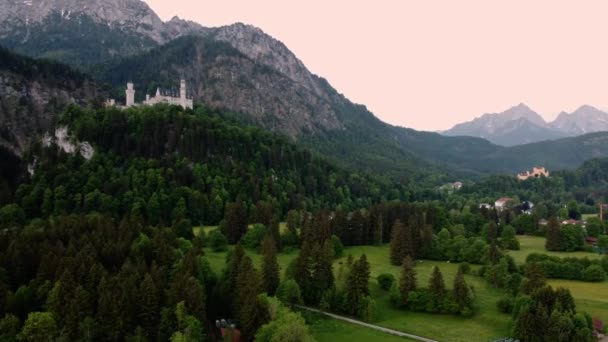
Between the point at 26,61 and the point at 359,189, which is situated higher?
the point at 26,61

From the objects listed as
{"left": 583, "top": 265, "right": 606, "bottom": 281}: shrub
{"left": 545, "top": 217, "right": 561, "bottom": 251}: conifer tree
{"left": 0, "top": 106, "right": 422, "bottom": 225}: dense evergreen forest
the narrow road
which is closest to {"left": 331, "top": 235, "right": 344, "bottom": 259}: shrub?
the narrow road

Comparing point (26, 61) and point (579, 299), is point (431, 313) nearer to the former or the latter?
point (579, 299)

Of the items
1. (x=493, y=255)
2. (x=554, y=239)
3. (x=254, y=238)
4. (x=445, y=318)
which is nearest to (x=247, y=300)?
(x=445, y=318)

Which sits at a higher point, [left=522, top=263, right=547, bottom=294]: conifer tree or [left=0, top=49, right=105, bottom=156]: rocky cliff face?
[left=0, top=49, right=105, bottom=156]: rocky cliff face

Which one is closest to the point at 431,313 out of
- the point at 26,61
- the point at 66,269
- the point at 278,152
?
the point at 66,269

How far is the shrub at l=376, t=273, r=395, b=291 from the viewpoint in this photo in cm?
7588

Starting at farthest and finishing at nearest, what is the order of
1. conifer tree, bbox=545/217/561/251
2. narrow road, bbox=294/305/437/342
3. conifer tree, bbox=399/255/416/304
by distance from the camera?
conifer tree, bbox=545/217/561/251
conifer tree, bbox=399/255/416/304
narrow road, bbox=294/305/437/342

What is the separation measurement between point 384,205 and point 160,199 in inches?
1896

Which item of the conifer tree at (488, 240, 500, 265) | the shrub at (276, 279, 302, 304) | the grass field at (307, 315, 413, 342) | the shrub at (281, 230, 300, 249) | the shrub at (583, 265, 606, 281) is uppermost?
the shrub at (281, 230, 300, 249)

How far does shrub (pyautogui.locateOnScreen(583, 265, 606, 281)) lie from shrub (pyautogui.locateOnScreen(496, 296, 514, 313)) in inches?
768

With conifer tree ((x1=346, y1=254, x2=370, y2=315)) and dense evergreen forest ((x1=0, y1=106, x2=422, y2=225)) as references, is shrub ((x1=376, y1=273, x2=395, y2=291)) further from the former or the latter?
dense evergreen forest ((x1=0, y1=106, x2=422, y2=225))

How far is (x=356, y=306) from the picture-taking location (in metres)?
67.2

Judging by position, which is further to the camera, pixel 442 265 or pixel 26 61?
pixel 26 61

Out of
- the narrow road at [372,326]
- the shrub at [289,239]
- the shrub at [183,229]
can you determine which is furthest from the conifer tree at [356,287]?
the shrub at [183,229]
